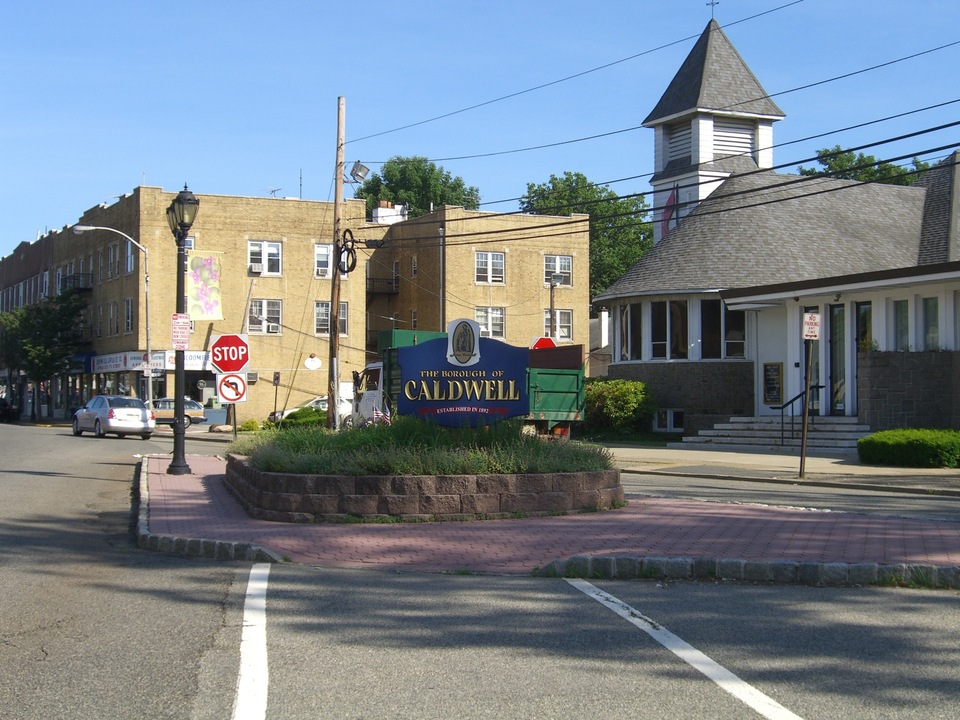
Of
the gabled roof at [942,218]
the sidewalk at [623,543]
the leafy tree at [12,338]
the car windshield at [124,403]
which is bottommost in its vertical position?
the sidewalk at [623,543]

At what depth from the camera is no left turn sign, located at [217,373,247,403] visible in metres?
20.0

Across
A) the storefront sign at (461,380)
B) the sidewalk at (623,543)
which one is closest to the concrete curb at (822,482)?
the storefront sign at (461,380)

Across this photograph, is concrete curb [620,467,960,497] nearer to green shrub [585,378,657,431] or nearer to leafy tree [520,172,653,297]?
green shrub [585,378,657,431]

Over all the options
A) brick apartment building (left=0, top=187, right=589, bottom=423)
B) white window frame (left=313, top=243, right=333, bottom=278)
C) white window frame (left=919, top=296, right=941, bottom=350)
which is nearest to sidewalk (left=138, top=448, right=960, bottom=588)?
white window frame (left=919, top=296, right=941, bottom=350)

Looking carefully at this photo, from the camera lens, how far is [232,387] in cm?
2019

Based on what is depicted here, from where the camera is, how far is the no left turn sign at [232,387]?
20.0 metres

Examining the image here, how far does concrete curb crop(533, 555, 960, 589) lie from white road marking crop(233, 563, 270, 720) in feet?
8.10

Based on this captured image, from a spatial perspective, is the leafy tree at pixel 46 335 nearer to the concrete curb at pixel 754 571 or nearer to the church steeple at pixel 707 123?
the church steeple at pixel 707 123

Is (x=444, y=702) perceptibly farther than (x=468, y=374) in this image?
No

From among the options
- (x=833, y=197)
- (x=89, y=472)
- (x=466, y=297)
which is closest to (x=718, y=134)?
(x=833, y=197)

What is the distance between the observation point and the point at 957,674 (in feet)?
20.6

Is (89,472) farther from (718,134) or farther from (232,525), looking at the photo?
(718,134)

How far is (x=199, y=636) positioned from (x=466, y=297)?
48.4 metres

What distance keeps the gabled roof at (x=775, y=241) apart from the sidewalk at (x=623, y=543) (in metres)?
20.7
